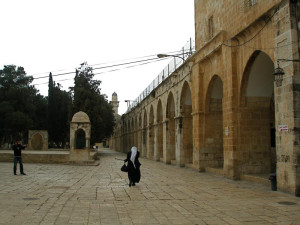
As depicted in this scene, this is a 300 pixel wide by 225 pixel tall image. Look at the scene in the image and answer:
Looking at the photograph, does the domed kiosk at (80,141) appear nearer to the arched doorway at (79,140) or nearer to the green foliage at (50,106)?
the arched doorway at (79,140)

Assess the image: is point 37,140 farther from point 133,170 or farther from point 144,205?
point 144,205

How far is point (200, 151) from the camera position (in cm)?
1694

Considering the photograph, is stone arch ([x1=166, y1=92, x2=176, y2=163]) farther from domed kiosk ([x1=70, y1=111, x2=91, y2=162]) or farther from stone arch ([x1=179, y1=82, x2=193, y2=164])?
domed kiosk ([x1=70, y1=111, x2=91, y2=162])

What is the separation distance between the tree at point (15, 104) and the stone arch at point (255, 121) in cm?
3249

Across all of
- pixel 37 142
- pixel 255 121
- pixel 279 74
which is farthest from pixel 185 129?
pixel 37 142

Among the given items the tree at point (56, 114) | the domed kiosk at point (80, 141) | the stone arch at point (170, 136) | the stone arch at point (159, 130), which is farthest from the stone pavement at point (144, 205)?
the tree at point (56, 114)

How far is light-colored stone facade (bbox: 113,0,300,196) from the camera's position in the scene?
9.27 metres

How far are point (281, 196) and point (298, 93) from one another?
2.94 meters

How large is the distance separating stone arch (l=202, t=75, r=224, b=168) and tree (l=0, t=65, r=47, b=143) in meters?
28.9

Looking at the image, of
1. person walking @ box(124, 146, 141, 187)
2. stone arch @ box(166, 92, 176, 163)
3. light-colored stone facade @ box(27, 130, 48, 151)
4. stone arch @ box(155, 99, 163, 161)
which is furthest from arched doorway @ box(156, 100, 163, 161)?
person walking @ box(124, 146, 141, 187)

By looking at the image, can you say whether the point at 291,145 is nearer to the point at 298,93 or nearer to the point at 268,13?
the point at 298,93

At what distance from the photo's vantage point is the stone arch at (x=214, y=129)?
17000 millimetres

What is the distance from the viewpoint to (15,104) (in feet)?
134

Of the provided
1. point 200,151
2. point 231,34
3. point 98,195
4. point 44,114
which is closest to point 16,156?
point 98,195
